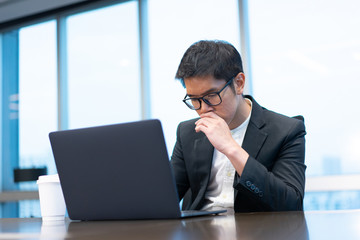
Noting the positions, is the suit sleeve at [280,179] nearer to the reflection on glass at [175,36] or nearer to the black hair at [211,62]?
the black hair at [211,62]

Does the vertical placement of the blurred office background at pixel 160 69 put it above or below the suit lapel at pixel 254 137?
above

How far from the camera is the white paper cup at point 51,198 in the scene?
4.65 feet

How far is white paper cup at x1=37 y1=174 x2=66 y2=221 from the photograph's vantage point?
1418 millimetres

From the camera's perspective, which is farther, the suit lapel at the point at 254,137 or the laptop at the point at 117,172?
the suit lapel at the point at 254,137

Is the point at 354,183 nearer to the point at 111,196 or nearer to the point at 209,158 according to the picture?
the point at 209,158

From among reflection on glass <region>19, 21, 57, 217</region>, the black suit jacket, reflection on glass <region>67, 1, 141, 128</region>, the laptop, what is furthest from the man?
reflection on glass <region>19, 21, 57, 217</region>

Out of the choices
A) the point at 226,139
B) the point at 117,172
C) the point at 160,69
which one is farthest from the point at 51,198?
the point at 160,69

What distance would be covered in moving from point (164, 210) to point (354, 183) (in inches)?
113

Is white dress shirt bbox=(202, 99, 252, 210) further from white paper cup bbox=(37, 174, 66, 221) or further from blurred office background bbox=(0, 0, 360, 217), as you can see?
blurred office background bbox=(0, 0, 360, 217)

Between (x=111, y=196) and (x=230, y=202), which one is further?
(x=230, y=202)

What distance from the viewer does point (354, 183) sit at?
11.8ft

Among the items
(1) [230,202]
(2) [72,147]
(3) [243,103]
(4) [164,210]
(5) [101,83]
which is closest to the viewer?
(4) [164,210]

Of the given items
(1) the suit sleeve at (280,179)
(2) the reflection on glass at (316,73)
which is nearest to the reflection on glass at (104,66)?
(2) the reflection on glass at (316,73)

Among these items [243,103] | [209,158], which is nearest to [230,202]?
[209,158]
